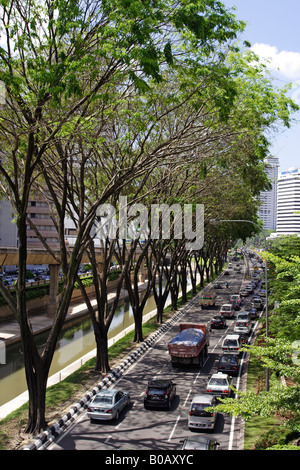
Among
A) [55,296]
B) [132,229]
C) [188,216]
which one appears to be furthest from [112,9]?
[55,296]

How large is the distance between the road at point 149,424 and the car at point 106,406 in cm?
33

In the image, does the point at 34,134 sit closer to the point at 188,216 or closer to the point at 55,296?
the point at 188,216

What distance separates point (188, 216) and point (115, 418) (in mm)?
18598

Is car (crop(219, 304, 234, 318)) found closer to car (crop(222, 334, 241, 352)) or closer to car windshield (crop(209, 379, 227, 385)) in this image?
car (crop(222, 334, 241, 352))

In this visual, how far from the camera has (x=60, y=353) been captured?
1347 inches

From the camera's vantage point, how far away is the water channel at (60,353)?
86.0 ft

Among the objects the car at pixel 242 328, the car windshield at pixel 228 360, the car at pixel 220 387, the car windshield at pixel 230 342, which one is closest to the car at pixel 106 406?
the car at pixel 220 387

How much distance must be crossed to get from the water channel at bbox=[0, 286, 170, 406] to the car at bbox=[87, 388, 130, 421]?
16.3ft

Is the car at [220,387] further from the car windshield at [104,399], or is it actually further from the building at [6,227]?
the building at [6,227]

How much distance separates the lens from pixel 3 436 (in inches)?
667

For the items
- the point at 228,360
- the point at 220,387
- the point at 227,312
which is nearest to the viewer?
the point at 220,387

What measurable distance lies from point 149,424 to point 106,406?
6.04 ft

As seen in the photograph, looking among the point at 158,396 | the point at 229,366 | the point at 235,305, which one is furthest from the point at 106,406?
the point at 235,305

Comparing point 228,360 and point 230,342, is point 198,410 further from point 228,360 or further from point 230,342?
point 230,342
